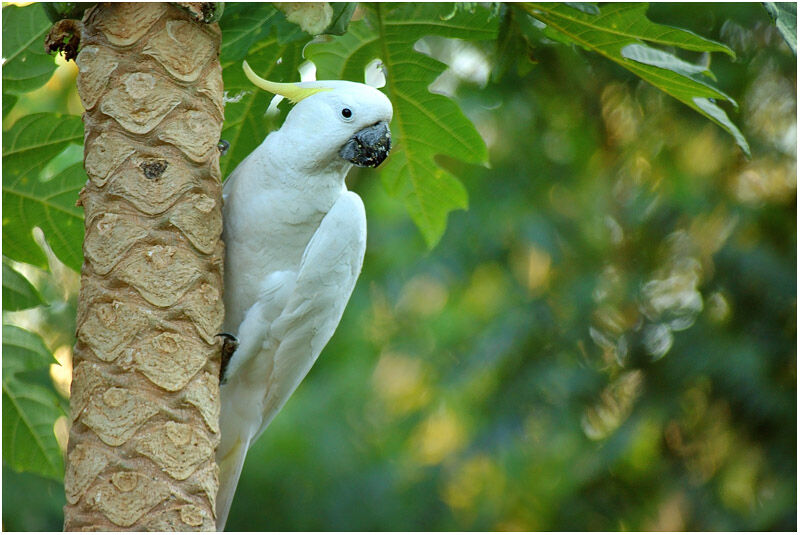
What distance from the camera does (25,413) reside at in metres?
2.12

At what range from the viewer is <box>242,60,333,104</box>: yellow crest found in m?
1.90

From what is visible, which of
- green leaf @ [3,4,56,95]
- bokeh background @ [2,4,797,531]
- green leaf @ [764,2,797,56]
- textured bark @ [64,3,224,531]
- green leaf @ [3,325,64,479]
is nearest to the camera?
textured bark @ [64,3,224,531]

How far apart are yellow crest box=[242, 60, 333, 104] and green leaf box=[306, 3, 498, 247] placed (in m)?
0.17

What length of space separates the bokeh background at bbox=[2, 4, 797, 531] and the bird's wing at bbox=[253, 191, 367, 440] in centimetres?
211

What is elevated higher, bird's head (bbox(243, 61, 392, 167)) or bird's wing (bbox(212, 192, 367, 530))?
bird's head (bbox(243, 61, 392, 167))

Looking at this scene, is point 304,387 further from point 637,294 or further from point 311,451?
point 637,294

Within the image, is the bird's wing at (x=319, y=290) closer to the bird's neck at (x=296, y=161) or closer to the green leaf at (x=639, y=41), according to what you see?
the bird's neck at (x=296, y=161)

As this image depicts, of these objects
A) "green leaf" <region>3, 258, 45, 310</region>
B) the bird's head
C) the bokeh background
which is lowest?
the bokeh background

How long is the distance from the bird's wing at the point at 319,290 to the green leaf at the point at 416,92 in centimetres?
22

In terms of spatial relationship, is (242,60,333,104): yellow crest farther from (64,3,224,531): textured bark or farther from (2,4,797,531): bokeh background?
(2,4,797,531): bokeh background

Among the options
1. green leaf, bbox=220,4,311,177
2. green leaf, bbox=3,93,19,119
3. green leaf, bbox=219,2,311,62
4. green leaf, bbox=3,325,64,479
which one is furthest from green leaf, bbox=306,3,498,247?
green leaf, bbox=3,325,64,479

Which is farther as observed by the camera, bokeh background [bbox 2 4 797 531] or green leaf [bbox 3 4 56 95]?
bokeh background [bbox 2 4 797 531]

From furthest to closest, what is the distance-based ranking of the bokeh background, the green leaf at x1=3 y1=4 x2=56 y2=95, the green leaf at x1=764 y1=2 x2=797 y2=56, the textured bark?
the bokeh background < the green leaf at x1=3 y1=4 x2=56 y2=95 < the green leaf at x1=764 y1=2 x2=797 y2=56 < the textured bark

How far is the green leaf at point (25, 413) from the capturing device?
212 cm
